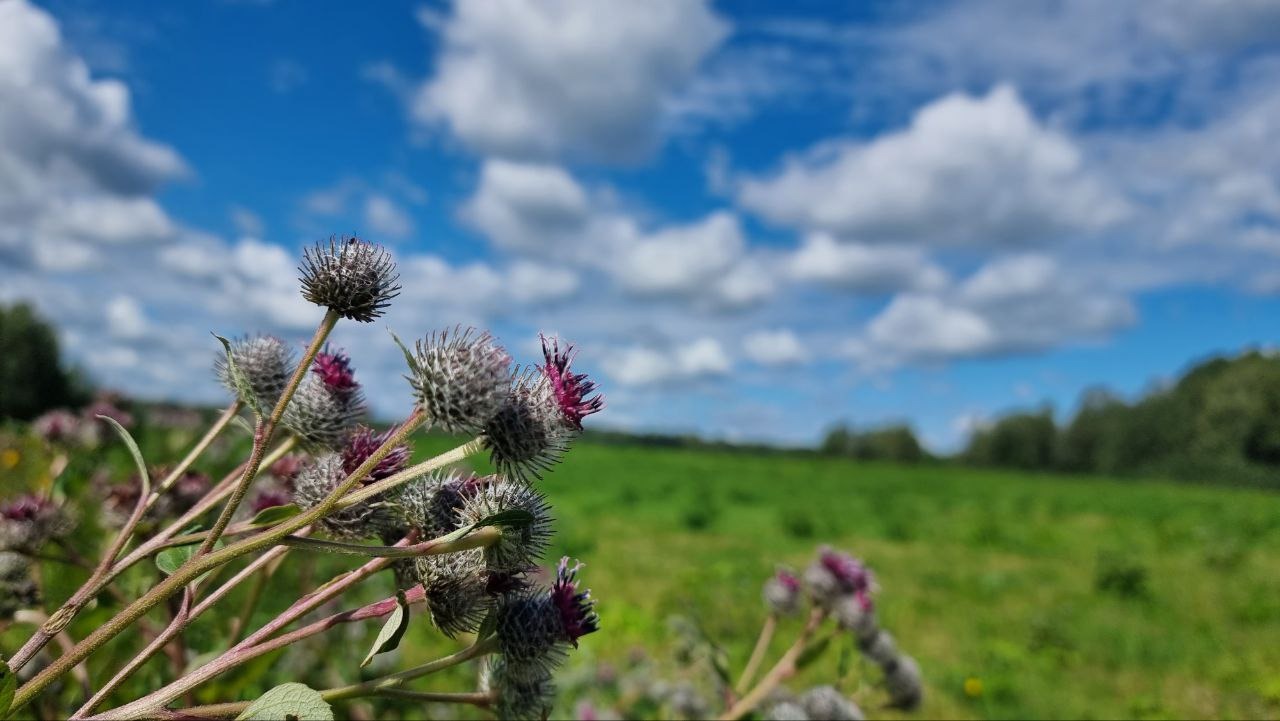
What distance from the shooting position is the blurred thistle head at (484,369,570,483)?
3.45 ft

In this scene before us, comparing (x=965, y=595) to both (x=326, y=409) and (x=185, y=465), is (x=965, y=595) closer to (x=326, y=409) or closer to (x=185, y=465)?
(x=326, y=409)

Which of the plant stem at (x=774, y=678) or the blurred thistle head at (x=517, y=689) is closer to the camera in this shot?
the blurred thistle head at (x=517, y=689)

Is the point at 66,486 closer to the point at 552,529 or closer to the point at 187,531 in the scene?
the point at 187,531

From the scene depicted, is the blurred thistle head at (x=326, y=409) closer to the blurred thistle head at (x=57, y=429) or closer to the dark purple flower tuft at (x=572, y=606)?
the dark purple flower tuft at (x=572, y=606)

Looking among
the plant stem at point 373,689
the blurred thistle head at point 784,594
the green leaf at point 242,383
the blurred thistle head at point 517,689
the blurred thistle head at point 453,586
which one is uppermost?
the green leaf at point 242,383

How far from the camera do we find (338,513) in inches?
44.0

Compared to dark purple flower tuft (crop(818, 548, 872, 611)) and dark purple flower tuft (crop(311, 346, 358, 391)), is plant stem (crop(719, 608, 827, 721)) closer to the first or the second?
dark purple flower tuft (crop(818, 548, 872, 611))

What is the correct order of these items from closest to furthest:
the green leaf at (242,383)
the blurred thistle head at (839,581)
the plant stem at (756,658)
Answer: the green leaf at (242,383)
the plant stem at (756,658)
the blurred thistle head at (839,581)

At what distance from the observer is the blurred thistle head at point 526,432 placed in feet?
3.45

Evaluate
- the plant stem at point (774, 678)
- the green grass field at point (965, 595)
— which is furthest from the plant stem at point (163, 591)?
the plant stem at point (774, 678)

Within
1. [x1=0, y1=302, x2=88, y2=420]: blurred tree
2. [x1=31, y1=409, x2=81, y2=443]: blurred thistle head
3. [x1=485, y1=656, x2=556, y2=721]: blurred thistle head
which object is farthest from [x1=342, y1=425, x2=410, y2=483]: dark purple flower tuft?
[x1=0, y1=302, x2=88, y2=420]: blurred tree

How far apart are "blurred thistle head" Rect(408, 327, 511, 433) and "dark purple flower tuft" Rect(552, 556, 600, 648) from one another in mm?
322

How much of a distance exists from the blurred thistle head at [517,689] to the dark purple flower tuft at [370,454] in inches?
13.1

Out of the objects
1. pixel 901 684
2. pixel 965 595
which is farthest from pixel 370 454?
pixel 965 595
